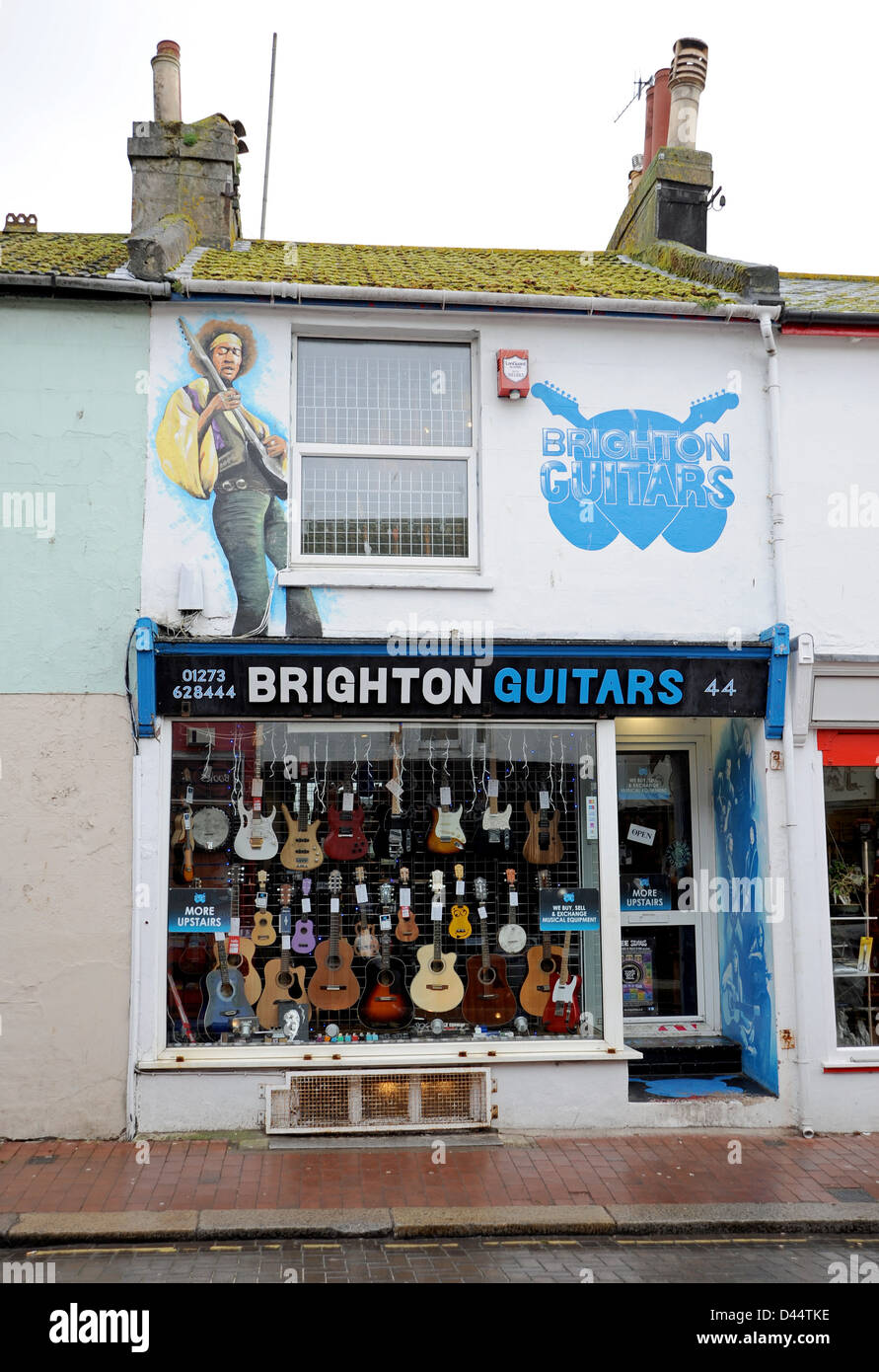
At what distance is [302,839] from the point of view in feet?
29.2

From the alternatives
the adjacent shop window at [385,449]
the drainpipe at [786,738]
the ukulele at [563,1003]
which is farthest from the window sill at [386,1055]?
the adjacent shop window at [385,449]

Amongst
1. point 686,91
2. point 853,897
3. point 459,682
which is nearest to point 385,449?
point 459,682

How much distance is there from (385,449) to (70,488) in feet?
8.08

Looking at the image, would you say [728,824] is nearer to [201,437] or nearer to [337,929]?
[337,929]

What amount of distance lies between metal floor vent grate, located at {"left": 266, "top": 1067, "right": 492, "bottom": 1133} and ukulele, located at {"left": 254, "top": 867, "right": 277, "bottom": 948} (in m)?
1.06

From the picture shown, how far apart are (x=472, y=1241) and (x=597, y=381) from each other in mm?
6385

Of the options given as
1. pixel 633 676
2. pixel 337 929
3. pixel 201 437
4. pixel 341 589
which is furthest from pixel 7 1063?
pixel 633 676

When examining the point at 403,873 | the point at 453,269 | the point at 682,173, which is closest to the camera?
the point at 403,873

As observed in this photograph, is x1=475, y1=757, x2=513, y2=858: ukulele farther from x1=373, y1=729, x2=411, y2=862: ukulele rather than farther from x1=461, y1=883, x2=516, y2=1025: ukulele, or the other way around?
x1=461, y1=883, x2=516, y2=1025: ukulele

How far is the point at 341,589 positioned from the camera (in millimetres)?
8680

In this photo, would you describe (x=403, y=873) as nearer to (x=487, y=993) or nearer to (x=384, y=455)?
(x=487, y=993)

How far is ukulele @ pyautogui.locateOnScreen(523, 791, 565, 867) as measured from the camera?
904 centimetres

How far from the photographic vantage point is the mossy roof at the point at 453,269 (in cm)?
906

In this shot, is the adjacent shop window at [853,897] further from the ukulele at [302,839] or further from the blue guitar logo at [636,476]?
the ukulele at [302,839]
